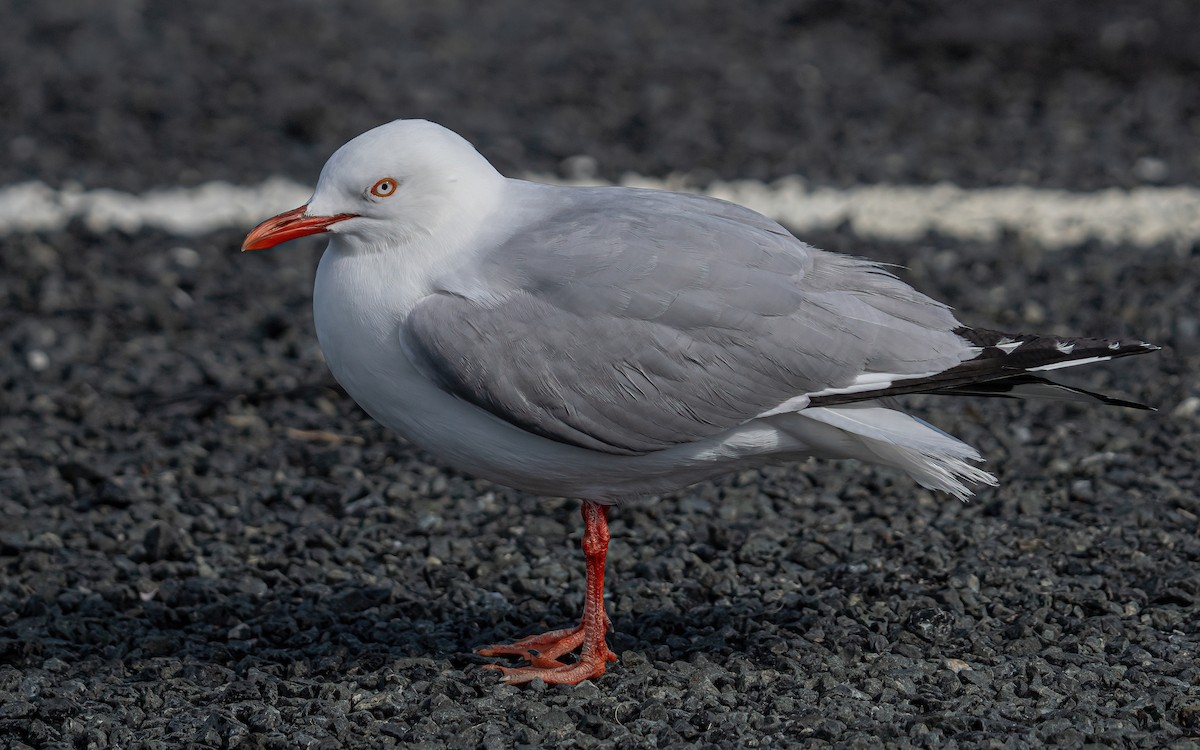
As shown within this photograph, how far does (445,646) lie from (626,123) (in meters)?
4.98

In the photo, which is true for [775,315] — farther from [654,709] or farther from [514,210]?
[654,709]

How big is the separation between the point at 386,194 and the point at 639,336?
28.7 inches

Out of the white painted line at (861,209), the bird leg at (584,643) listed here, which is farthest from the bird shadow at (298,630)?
the white painted line at (861,209)

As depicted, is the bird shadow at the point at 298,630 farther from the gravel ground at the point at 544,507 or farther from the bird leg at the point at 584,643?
the bird leg at the point at 584,643

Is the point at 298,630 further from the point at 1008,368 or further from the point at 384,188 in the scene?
the point at 1008,368

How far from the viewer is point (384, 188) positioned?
3719mm

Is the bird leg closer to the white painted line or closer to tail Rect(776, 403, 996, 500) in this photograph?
tail Rect(776, 403, 996, 500)

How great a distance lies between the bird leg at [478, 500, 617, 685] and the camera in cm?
389

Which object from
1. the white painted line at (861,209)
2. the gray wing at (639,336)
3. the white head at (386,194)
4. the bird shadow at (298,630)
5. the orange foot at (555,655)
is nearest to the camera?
the gray wing at (639,336)

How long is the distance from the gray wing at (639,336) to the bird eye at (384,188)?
0.89 ft

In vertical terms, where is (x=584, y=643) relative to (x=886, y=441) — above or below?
below

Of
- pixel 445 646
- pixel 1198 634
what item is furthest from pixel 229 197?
pixel 1198 634

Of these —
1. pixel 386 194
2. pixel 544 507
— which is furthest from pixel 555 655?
pixel 386 194

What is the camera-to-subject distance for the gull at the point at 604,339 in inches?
142
